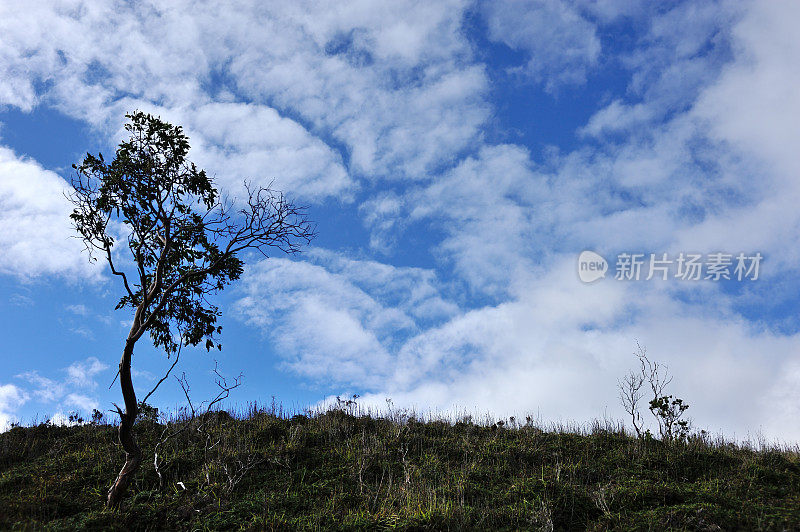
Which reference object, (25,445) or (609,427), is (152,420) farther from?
(609,427)

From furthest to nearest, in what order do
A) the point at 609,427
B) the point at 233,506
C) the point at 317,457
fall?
the point at 609,427 → the point at 317,457 → the point at 233,506

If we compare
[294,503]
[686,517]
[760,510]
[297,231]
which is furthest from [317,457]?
[760,510]

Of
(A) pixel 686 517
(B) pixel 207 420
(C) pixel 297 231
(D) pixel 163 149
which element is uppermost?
(D) pixel 163 149

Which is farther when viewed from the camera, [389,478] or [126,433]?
[389,478]

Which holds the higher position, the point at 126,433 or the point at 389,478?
the point at 126,433

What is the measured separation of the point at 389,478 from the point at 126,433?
5539 millimetres

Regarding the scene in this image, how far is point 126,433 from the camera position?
11.0m

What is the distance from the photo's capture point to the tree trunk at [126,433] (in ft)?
35.9

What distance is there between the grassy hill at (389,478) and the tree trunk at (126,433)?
42 centimetres

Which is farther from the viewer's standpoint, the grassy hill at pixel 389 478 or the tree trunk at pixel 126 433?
the tree trunk at pixel 126 433

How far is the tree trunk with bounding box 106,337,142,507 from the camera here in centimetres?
1093

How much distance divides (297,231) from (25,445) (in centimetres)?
1041

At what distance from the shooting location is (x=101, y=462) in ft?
44.3

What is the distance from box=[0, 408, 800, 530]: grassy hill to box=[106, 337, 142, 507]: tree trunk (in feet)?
1.39
